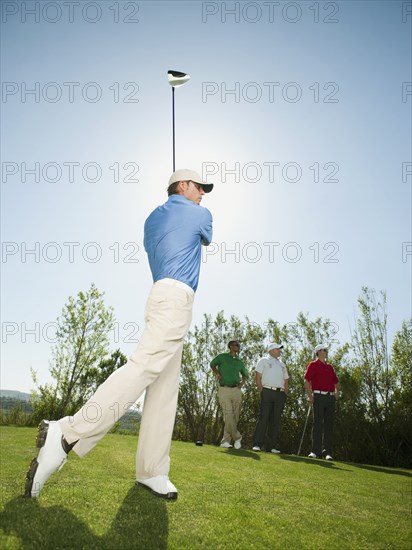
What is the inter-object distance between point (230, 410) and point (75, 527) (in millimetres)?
7289

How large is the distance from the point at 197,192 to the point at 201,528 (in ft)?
7.86

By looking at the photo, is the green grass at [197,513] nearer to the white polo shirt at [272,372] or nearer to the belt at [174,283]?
the belt at [174,283]

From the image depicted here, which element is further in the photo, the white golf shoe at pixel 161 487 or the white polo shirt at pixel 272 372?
the white polo shirt at pixel 272 372

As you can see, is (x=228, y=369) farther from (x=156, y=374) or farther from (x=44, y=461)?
(x=44, y=461)

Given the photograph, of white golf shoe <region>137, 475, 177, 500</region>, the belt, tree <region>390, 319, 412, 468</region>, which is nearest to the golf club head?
the belt

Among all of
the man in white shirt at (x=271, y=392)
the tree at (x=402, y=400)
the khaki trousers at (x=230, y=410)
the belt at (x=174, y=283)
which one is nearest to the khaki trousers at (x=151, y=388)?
the belt at (x=174, y=283)

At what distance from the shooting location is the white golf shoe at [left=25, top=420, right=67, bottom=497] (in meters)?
2.38

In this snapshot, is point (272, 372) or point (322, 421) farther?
point (272, 372)

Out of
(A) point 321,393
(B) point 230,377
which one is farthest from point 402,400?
(B) point 230,377

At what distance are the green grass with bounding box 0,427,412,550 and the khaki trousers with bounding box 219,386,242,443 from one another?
521cm

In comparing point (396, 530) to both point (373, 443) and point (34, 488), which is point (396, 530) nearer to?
point (34, 488)

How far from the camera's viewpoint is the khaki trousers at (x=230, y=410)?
8.92m

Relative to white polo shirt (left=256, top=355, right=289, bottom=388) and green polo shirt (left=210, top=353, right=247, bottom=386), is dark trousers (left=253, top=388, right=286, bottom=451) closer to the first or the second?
white polo shirt (left=256, top=355, right=289, bottom=388)

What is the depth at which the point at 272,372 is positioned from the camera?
8.80 metres
